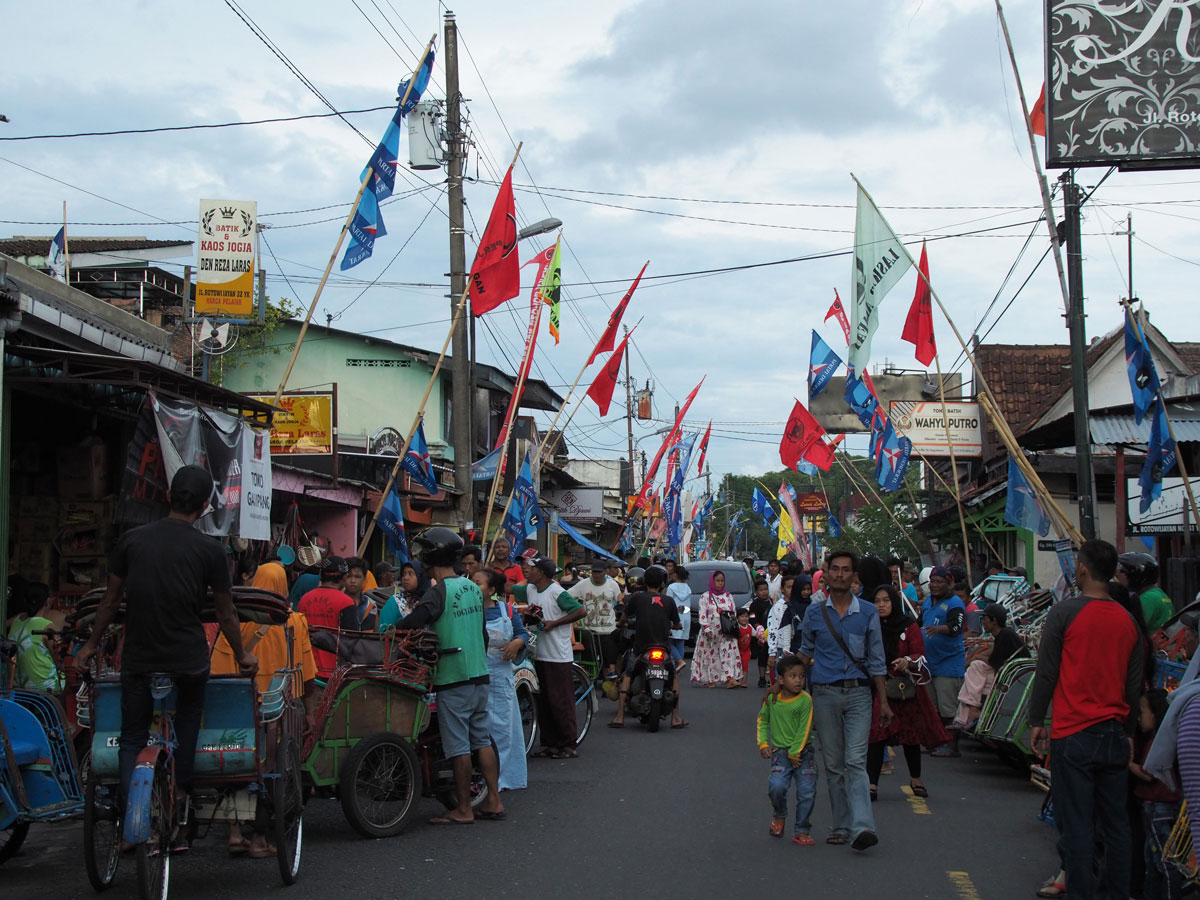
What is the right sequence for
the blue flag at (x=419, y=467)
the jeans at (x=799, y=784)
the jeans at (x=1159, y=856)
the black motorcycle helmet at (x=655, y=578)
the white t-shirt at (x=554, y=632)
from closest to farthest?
the jeans at (x=1159, y=856)
the jeans at (x=799, y=784)
the white t-shirt at (x=554, y=632)
the black motorcycle helmet at (x=655, y=578)
the blue flag at (x=419, y=467)

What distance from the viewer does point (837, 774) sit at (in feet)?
26.3

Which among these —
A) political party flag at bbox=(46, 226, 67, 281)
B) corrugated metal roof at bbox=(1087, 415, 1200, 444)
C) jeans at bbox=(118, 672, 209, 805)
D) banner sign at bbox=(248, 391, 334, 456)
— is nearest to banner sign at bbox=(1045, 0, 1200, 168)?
corrugated metal roof at bbox=(1087, 415, 1200, 444)

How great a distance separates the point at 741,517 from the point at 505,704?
11652 centimetres

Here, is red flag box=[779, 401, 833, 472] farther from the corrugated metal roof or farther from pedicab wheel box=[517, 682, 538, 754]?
pedicab wheel box=[517, 682, 538, 754]

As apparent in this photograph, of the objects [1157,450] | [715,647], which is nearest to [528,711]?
[1157,450]

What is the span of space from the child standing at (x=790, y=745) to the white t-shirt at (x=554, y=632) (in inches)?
140

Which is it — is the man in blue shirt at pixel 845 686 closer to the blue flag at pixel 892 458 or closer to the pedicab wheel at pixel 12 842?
the pedicab wheel at pixel 12 842

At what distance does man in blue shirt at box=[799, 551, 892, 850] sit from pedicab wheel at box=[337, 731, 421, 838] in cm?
264

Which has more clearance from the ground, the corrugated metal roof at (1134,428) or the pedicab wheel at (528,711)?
the corrugated metal roof at (1134,428)

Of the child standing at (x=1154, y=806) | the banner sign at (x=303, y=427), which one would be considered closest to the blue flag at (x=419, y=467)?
the banner sign at (x=303, y=427)

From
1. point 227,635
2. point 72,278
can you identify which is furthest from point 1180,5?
point 72,278

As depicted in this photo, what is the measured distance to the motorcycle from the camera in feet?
46.1

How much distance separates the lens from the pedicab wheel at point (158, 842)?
5684 millimetres

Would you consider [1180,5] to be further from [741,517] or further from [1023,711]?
[741,517]
